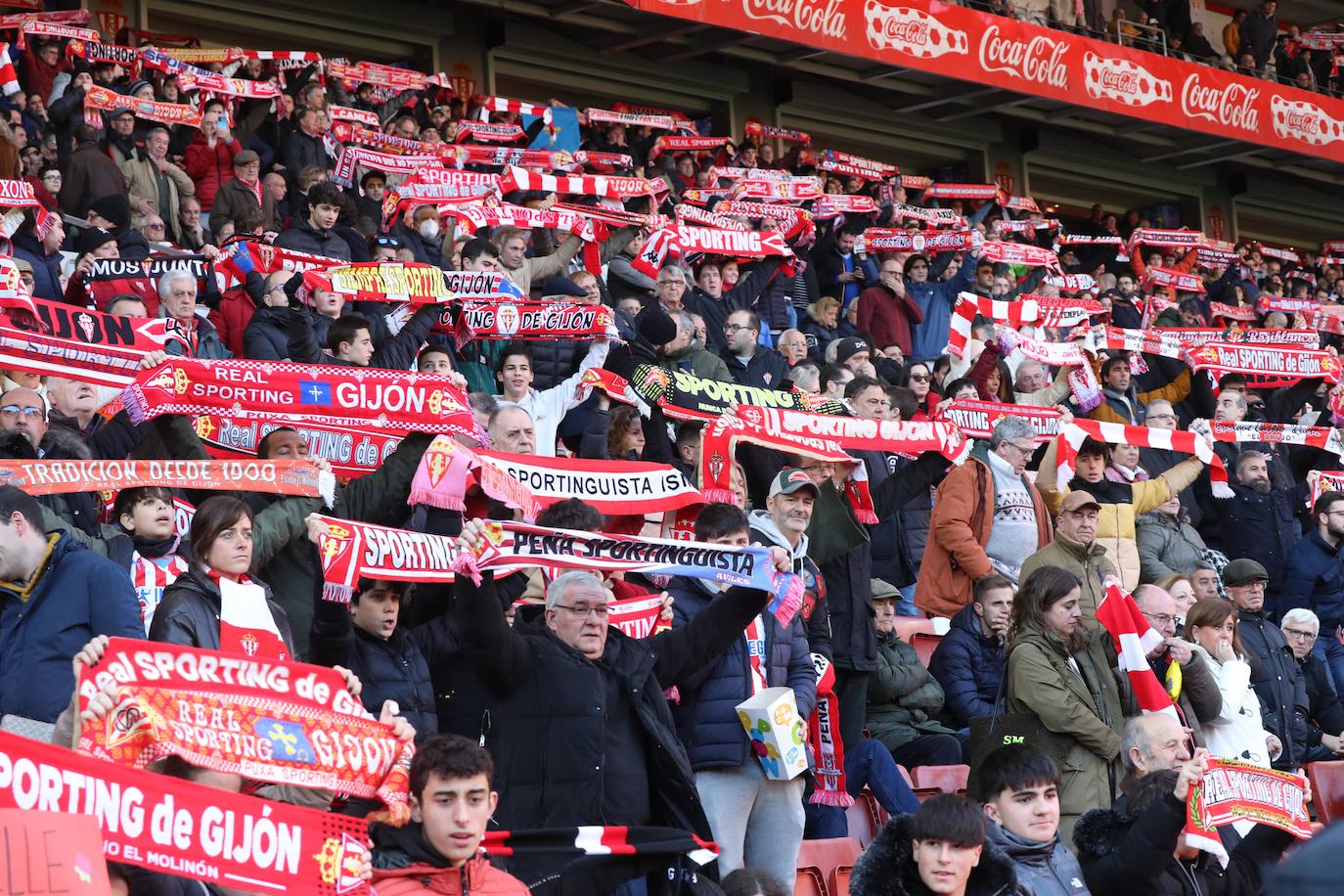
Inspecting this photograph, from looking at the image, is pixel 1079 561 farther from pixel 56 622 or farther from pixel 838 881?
pixel 56 622

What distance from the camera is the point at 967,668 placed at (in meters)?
8.09

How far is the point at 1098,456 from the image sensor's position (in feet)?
32.9

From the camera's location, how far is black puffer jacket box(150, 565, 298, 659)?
519cm

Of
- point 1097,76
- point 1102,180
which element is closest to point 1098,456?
point 1097,76

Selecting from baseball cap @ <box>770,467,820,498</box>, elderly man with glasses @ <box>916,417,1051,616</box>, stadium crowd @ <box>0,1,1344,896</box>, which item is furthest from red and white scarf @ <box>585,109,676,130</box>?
baseball cap @ <box>770,467,820,498</box>

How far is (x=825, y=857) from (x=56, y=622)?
292 cm

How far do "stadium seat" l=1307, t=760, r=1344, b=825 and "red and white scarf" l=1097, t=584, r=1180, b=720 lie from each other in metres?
0.49

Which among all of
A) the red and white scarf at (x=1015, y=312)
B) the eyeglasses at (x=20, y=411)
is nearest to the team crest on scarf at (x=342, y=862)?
the eyeglasses at (x=20, y=411)

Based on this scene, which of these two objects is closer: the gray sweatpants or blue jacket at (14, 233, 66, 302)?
the gray sweatpants

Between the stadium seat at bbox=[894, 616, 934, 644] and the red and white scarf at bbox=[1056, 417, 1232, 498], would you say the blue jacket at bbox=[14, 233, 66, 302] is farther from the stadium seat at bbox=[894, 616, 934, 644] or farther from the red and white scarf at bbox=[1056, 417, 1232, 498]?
the red and white scarf at bbox=[1056, 417, 1232, 498]

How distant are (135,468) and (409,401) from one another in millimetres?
1081

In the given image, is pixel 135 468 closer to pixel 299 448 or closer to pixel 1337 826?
pixel 299 448

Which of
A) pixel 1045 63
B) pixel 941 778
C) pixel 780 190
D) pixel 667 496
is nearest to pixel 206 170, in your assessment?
pixel 780 190

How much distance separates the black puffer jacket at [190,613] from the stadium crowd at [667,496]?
0.02m
